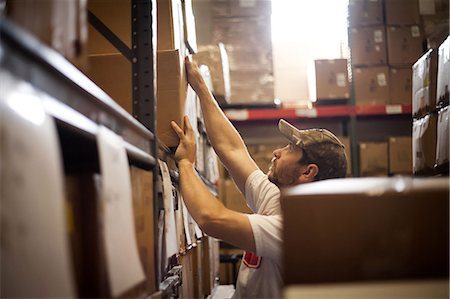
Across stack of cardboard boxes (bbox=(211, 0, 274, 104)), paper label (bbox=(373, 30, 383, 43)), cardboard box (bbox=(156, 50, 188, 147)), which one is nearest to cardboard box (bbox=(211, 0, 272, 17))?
stack of cardboard boxes (bbox=(211, 0, 274, 104))

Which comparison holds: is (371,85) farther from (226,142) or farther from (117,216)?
(117,216)

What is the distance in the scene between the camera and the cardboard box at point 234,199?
443 cm

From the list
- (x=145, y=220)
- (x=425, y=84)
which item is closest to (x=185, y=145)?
(x=145, y=220)

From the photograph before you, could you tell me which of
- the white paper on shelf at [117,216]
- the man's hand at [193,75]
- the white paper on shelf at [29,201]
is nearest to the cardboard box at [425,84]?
the man's hand at [193,75]

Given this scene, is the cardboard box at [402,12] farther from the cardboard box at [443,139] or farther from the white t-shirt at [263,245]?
the white t-shirt at [263,245]

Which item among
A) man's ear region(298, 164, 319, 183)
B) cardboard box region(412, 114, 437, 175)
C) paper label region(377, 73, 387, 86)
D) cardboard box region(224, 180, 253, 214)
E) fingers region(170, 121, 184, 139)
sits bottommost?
cardboard box region(224, 180, 253, 214)

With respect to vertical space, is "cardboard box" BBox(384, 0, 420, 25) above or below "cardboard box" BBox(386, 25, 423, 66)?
above

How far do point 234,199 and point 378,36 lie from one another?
182cm

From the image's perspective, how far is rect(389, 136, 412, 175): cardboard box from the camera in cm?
443

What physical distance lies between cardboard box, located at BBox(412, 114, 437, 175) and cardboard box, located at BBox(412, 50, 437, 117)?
0.15ft

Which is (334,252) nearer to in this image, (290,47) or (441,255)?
(441,255)

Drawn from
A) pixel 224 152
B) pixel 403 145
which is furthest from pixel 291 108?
pixel 224 152

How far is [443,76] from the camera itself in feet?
6.92

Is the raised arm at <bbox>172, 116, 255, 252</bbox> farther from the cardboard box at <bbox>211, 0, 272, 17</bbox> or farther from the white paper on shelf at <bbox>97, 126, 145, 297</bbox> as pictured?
the cardboard box at <bbox>211, 0, 272, 17</bbox>
